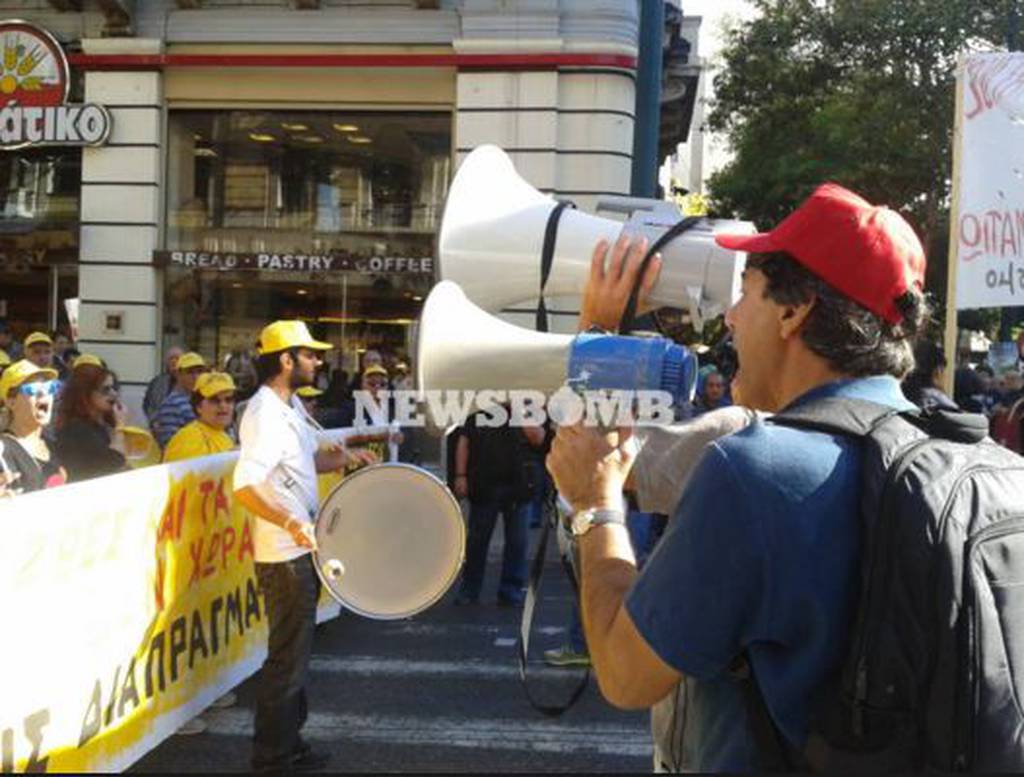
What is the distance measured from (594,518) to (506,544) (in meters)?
6.61

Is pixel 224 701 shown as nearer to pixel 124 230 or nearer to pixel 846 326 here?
pixel 846 326

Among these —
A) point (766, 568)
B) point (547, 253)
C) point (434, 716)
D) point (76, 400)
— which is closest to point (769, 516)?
point (766, 568)

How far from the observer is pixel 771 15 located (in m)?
23.4

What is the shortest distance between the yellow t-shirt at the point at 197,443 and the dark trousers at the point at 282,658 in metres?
1.47

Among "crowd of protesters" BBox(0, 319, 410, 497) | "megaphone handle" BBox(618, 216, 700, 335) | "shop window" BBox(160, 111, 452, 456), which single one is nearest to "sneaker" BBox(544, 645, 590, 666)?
"crowd of protesters" BBox(0, 319, 410, 497)

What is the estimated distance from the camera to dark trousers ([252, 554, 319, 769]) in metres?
4.58

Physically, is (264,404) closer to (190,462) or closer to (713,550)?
(190,462)

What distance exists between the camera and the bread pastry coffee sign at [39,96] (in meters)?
13.5

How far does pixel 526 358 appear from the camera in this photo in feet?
7.46

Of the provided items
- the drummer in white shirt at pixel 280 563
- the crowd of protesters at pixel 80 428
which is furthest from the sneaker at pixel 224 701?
the crowd of protesters at pixel 80 428

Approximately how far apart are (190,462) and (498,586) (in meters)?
3.68

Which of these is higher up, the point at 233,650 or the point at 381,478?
the point at 381,478

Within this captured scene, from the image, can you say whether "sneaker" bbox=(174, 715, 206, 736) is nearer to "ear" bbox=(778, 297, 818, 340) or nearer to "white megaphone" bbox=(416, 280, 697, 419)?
"white megaphone" bbox=(416, 280, 697, 419)

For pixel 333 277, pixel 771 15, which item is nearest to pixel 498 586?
pixel 333 277
